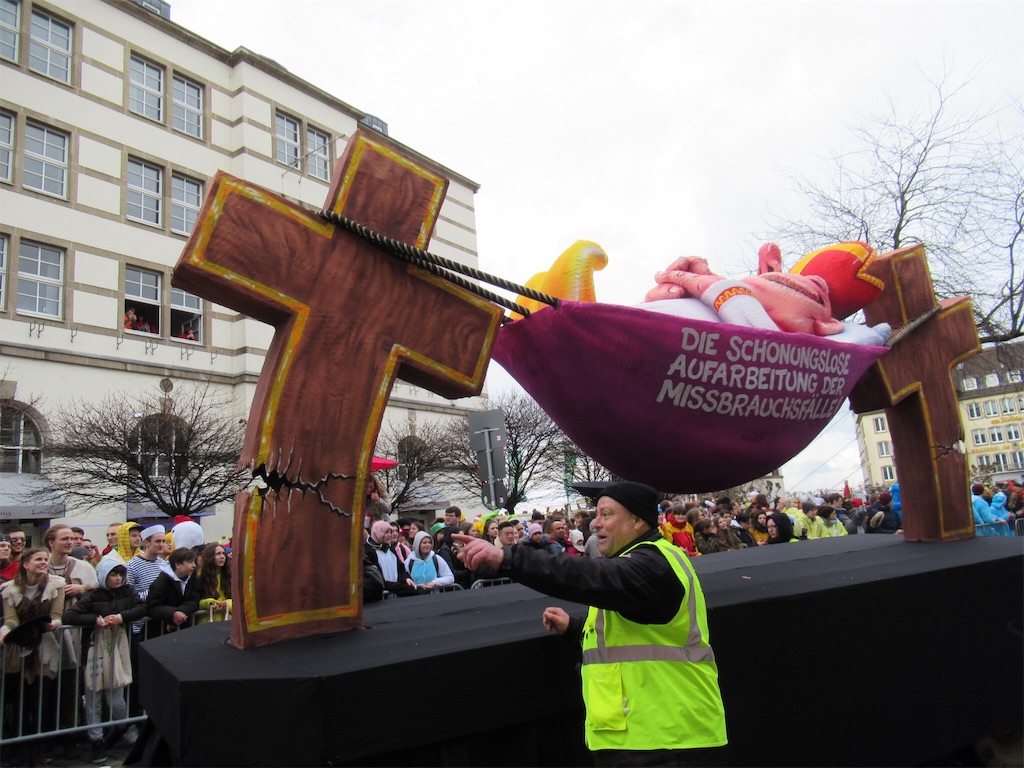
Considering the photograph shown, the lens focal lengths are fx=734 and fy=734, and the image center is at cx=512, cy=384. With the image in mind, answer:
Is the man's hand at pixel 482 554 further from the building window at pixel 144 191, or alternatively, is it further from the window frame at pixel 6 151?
the building window at pixel 144 191

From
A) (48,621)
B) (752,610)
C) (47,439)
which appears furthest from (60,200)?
(752,610)

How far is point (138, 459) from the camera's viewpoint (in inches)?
531

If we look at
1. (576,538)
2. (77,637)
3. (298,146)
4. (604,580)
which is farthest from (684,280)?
(298,146)

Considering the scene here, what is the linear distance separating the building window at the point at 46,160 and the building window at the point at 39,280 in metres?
1.33

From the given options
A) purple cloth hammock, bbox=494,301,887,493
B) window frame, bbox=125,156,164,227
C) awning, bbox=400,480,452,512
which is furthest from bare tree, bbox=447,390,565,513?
purple cloth hammock, bbox=494,301,887,493

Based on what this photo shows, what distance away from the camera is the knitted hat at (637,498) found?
233 centimetres

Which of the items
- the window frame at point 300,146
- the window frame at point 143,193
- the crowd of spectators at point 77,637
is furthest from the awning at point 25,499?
the crowd of spectators at point 77,637

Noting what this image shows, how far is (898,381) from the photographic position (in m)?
4.62

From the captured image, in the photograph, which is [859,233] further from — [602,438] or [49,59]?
[49,59]

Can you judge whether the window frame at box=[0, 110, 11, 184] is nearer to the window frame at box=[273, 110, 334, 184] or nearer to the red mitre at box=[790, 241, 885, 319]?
the window frame at box=[273, 110, 334, 184]

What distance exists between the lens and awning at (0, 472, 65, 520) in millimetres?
14195

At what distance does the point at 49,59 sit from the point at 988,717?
2035 cm

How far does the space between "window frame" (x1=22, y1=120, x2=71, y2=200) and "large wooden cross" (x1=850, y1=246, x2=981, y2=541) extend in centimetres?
1716

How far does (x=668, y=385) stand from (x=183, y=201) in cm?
1841
